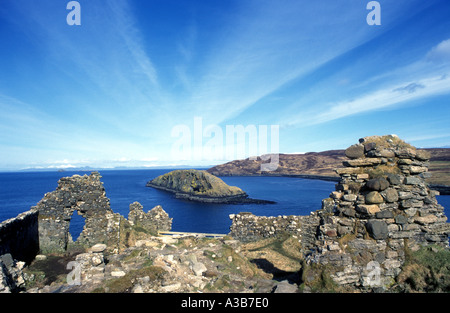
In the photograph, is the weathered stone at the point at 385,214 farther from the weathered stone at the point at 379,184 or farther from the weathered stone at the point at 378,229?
the weathered stone at the point at 379,184

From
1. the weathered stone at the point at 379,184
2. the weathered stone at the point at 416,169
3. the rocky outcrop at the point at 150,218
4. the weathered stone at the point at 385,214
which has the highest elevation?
→ the weathered stone at the point at 416,169

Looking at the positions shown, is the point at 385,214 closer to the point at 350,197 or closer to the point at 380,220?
the point at 380,220

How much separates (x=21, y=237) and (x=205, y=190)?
82375 mm

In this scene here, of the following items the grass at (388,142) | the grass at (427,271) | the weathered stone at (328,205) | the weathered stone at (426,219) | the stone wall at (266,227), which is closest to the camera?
the grass at (427,271)

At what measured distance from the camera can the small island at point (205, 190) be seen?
281ft

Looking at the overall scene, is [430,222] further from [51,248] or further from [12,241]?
[51,248]

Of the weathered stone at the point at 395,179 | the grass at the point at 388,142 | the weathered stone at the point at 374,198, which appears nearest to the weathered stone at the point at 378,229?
the weathered stone at the point at 374,198

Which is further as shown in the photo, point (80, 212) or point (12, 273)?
point (80, 212)

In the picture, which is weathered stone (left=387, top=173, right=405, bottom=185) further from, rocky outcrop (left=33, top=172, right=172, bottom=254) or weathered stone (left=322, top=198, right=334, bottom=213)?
rocky outcrop (left=33, top=172, right=172, bottom=254)

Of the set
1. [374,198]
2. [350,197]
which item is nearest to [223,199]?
[350,197]

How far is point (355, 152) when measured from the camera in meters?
7.61

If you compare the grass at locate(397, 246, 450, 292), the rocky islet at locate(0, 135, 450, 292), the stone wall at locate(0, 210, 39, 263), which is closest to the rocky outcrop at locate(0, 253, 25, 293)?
the rocky islet at locate(0, 135, 450, 292)
